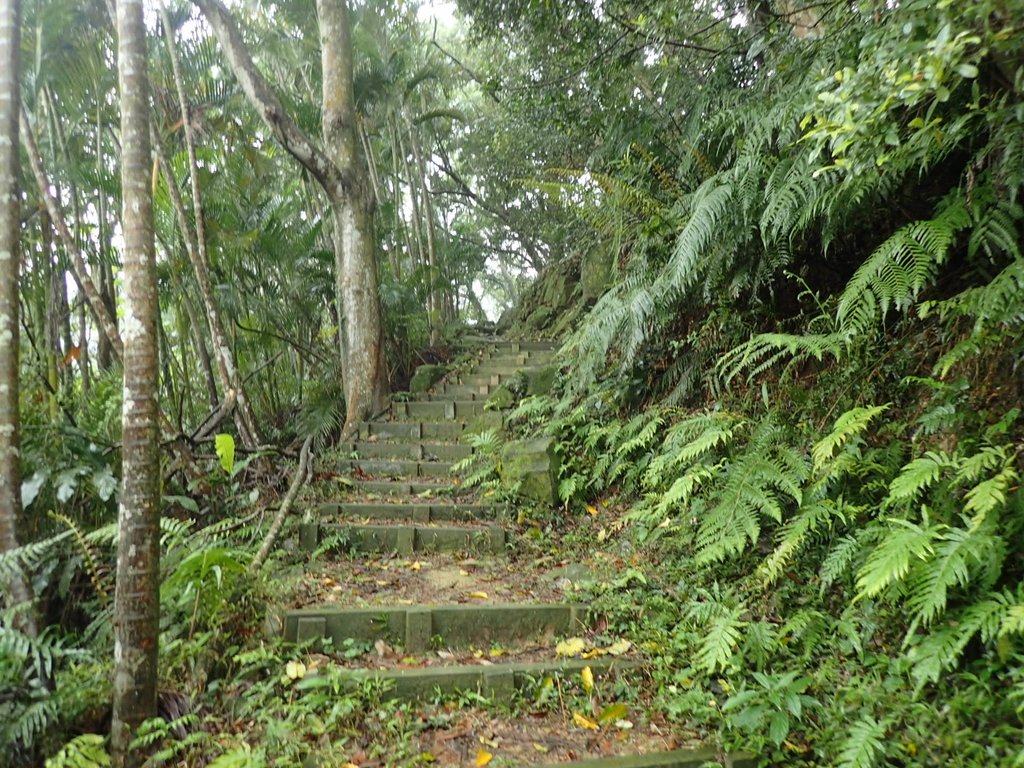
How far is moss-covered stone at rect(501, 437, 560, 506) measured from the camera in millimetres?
4809

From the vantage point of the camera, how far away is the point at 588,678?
281 centimetres

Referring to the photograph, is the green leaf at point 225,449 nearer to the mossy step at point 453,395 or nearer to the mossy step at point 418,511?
the mossy step at point 418,511

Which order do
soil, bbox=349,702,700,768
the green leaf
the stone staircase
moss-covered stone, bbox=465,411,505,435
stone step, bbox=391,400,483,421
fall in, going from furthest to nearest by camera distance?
stone step, bbox=391,400,483,421, moss-covered stone, bbox=465,411,505,435, the green leaf, the stone staircase, soil, bbox=349,702,700,768

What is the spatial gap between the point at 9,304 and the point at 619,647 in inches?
145

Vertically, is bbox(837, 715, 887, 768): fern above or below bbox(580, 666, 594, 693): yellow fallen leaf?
above

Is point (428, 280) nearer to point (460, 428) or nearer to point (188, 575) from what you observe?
point (460, 428)

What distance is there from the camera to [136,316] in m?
2.68

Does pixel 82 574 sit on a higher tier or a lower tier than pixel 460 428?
lower

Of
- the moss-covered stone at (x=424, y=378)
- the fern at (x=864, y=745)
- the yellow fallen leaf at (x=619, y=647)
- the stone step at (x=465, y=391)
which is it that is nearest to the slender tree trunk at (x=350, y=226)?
the moss-covered stone at (x=424, y=378)

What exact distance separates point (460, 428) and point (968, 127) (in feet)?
16.3

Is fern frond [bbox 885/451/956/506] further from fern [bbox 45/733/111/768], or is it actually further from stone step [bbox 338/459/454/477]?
stone step [bbox 338/459/454/477]

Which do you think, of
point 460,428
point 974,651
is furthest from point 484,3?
point 974,651

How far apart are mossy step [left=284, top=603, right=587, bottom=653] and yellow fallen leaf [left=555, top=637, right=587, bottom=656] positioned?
0.18 m

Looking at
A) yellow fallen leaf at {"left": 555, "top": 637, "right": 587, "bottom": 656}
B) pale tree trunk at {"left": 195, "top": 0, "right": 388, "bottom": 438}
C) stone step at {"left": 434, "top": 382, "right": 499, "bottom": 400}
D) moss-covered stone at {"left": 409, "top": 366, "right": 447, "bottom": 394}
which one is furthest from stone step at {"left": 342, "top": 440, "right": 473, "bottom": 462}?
yellow fallen leaf at {"left": 555, "top": 637, "right": 587, "bottom": 656}
